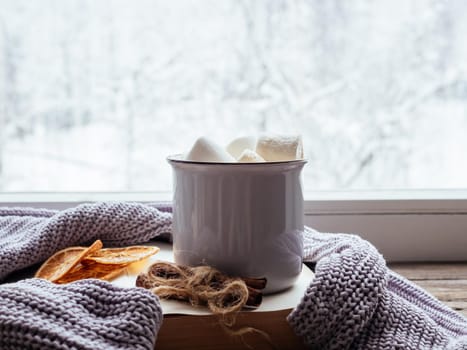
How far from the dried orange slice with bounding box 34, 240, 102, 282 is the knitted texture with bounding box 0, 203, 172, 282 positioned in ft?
0.07

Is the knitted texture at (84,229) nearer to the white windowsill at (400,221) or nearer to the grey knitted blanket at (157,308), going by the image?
the grey knitted blanket at (157,308)

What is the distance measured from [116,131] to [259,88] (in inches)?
10.9

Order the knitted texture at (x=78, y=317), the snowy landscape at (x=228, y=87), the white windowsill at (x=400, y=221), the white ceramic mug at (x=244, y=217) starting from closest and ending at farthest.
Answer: the knitted texture at (x=78, y=317) → the white ceramic mug at (x=244, y=217) → the white windowsill at (x=400, y=221) → the snowy landscape at (x=228, y=87)

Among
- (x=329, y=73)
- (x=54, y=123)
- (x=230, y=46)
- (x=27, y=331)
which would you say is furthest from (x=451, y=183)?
(x=27, y=331)

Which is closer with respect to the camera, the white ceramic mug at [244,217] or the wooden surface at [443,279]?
the white ceramic mug at [244,217]

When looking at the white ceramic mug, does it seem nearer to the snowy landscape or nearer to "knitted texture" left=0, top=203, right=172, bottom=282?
"knitted texture" left=0, top=203, right=172, bottom=282

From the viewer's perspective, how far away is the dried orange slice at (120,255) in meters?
0.65

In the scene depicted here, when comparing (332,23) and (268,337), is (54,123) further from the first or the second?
(268,337)

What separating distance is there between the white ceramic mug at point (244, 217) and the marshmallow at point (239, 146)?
0.25 ft

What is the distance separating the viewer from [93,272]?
65 cm

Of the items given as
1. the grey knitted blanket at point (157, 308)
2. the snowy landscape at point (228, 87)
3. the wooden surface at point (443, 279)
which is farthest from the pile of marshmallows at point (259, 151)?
the snowy landscape at point (228, 87)

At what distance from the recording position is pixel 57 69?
43.8 inches

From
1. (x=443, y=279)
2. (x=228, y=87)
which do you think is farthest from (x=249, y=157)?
(x=228, y=87)

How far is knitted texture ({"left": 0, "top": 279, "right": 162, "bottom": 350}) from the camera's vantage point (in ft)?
1.50
